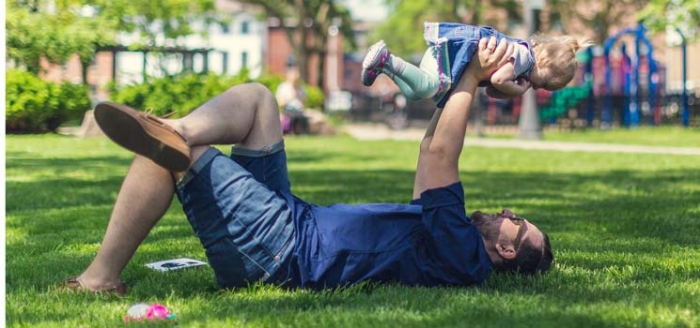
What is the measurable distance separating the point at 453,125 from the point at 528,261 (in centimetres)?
71

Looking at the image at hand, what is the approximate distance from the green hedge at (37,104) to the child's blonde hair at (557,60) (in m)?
10.4

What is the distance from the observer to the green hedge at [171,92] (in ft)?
72.8

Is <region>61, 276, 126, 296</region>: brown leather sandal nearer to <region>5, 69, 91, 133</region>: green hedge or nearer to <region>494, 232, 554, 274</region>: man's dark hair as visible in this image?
<region>494, 232, 554, 274</region>: man's dark hair

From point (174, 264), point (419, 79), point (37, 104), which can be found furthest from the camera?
point (37, 104)

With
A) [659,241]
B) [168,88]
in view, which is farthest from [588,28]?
[659,241]

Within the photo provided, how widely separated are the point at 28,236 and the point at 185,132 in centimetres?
297

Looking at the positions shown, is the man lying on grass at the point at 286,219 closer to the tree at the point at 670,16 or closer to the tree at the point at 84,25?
the tree at the point at 84,25

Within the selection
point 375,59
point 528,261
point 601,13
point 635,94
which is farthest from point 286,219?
point 601,13

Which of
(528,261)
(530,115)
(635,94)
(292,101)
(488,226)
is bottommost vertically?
(528,261)

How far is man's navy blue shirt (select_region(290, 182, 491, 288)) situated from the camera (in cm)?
421

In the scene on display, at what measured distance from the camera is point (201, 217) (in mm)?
4102

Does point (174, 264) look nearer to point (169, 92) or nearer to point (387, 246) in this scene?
point (387, 246)

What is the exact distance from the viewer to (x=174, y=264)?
5.20 meters

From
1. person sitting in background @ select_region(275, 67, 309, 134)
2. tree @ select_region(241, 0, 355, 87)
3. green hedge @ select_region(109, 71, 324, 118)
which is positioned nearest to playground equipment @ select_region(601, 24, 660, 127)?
person sitting in background @ select_region(275, 67, 309, 134)
